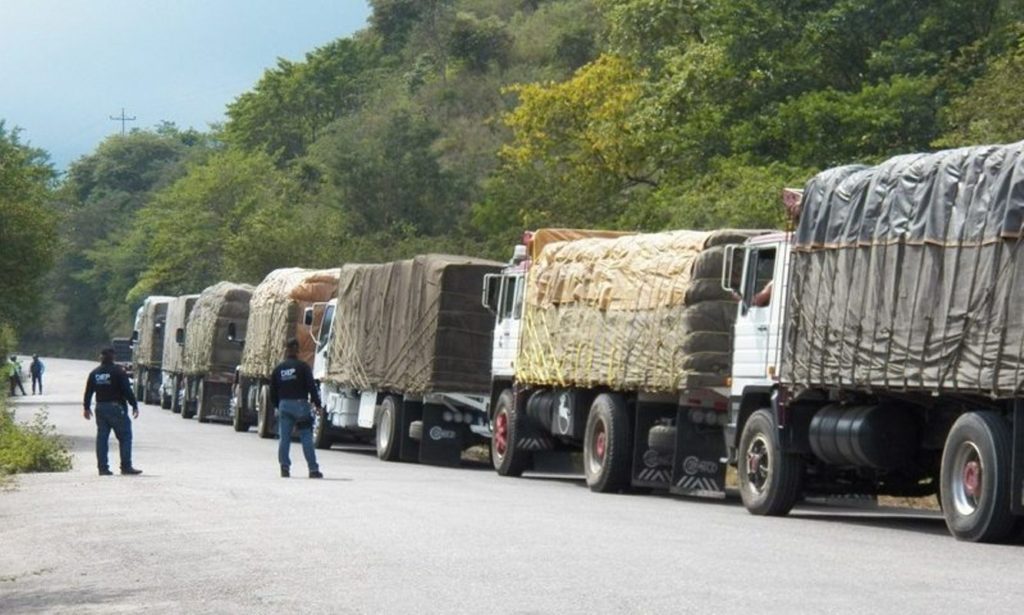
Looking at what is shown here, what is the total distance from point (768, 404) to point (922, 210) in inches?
153

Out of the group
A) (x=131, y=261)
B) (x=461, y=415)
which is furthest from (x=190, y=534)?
(x=131, y=261)

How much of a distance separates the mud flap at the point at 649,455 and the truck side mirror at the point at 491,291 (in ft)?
18.8

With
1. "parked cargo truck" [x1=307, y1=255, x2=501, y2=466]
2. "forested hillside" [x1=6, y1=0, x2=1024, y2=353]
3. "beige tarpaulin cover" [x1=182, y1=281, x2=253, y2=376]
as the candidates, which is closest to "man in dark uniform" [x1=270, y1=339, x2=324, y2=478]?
"parked cargo truck" [x1=307, y1=255, x2=501, y2=466]

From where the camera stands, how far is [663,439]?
932 inches

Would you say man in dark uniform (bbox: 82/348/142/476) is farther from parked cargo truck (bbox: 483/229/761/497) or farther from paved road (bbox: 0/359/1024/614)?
parked cargo truck (bbox: 483/229/761/497)

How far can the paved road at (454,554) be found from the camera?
11961 millimetres

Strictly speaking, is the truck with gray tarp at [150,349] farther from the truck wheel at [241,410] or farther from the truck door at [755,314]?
the truck door at [755,314]

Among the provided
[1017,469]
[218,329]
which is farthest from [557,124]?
[1017,469]

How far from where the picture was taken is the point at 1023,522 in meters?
17.0

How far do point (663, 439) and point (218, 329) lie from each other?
89.3 feet

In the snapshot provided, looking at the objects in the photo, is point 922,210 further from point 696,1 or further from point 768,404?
point 696,1

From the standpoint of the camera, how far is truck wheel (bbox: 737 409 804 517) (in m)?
20.2

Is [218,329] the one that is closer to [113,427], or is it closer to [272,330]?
[272,330]

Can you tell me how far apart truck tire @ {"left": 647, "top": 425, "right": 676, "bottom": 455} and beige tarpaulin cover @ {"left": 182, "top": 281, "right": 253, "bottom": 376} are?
85.8 ft
